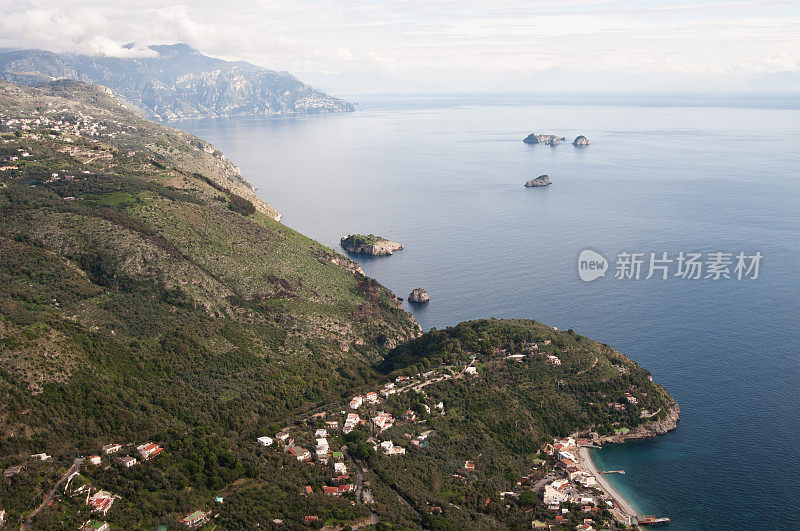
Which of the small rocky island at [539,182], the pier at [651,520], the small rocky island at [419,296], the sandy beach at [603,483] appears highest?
the small rocky island at [539,182]

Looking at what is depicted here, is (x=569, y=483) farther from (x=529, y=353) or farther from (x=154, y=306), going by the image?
(x=154, y=306)

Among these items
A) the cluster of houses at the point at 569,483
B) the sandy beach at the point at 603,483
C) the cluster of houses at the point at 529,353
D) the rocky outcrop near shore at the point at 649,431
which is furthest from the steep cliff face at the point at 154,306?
the rocky outcrop near shore at the point at 649,431

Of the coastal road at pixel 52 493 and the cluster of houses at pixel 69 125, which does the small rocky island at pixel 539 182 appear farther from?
the coastal road at pixel 52 493

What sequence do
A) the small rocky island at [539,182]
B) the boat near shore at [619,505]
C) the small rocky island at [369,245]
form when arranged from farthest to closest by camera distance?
1. the small rocky island at [539,182]
2. the small rocky island at [369,245]
3. the boat near shore at [619,505]

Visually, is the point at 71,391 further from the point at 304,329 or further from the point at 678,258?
the point at 678,258

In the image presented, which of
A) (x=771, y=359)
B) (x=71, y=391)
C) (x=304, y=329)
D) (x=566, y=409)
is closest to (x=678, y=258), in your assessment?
(x=771, y=359)

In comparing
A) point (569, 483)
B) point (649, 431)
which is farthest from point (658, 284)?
point (569, 483)
